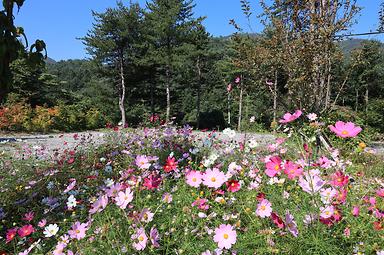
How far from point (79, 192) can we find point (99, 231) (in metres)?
0.97

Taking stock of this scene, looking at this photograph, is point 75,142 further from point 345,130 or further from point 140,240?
point 345,130

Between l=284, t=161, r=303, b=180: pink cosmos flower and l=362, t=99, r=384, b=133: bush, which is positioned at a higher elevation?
l=284, t=161, r=303, b=180: pink cosmos flower

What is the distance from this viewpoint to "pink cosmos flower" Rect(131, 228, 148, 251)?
1.19 m

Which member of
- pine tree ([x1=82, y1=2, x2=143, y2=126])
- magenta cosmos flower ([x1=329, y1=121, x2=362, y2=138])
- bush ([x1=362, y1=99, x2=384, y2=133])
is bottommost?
bush ([x1=362, y1=99, x2=384, y2=133])

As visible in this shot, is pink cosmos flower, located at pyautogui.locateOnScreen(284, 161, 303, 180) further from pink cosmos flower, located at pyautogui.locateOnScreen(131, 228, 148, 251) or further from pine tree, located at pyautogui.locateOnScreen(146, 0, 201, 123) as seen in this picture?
pine tree, located at pyautogui.locateOnScreen(146, 0, 201, 123)

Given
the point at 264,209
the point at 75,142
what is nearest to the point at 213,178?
the point at 264,209

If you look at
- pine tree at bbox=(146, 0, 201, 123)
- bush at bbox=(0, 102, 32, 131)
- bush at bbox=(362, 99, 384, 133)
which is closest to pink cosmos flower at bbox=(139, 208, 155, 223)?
bush at bbox=(0, 102, 32, 131)

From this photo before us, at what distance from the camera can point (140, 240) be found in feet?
3.98

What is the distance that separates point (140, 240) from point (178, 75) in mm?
27875

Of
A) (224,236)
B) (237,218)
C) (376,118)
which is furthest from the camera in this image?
(376,118)

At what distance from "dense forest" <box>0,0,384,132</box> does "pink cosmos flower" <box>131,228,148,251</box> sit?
144 inches

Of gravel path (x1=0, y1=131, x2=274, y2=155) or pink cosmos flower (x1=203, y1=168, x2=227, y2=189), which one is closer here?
pink cosmos flower (x1=203, y1=168, x2=227, y2=189)

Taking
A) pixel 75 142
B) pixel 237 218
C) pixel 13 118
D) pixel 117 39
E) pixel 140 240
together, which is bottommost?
pixel 13 118

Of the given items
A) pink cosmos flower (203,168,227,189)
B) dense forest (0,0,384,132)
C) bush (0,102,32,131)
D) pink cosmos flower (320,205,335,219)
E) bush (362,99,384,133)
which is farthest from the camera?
bush (362,99,384,133)
